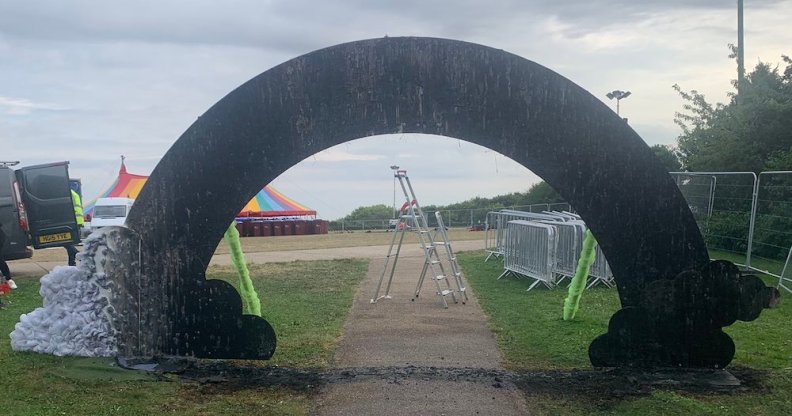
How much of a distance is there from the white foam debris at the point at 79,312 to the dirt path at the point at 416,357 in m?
2.22

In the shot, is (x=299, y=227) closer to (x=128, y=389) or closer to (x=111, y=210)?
(x=111, y=210)

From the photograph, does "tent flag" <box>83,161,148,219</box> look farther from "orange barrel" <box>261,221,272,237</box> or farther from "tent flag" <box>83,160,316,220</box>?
"orange barrel" <box>261,221,272,237</box>

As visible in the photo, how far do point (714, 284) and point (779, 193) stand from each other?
7896 mm

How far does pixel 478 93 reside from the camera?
6.97m

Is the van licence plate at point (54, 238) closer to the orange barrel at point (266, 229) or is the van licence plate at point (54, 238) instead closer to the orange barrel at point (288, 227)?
the orange barrel at point (266, 229)

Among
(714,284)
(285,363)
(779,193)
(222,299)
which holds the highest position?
(779,193)

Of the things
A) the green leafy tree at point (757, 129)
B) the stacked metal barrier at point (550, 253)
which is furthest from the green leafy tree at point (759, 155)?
the stacked metal barrier at point (550, 253)

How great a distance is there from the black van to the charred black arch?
325 inches

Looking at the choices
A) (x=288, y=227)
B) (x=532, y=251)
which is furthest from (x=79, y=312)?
(x=288, y=227)

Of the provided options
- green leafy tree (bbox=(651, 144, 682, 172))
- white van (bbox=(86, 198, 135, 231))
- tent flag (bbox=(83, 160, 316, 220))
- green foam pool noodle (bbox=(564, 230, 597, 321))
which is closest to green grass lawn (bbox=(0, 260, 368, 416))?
green foam pool noodle (bbox=(564, 230, 597, 321))

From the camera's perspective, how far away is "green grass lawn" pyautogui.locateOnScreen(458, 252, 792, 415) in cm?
577

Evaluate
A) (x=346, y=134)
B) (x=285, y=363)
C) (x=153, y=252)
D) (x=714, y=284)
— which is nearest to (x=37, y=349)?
(x=153, y=252)

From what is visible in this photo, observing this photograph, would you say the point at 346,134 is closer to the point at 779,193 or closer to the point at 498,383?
the point at 498,383

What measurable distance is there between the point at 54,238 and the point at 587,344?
10719mm
